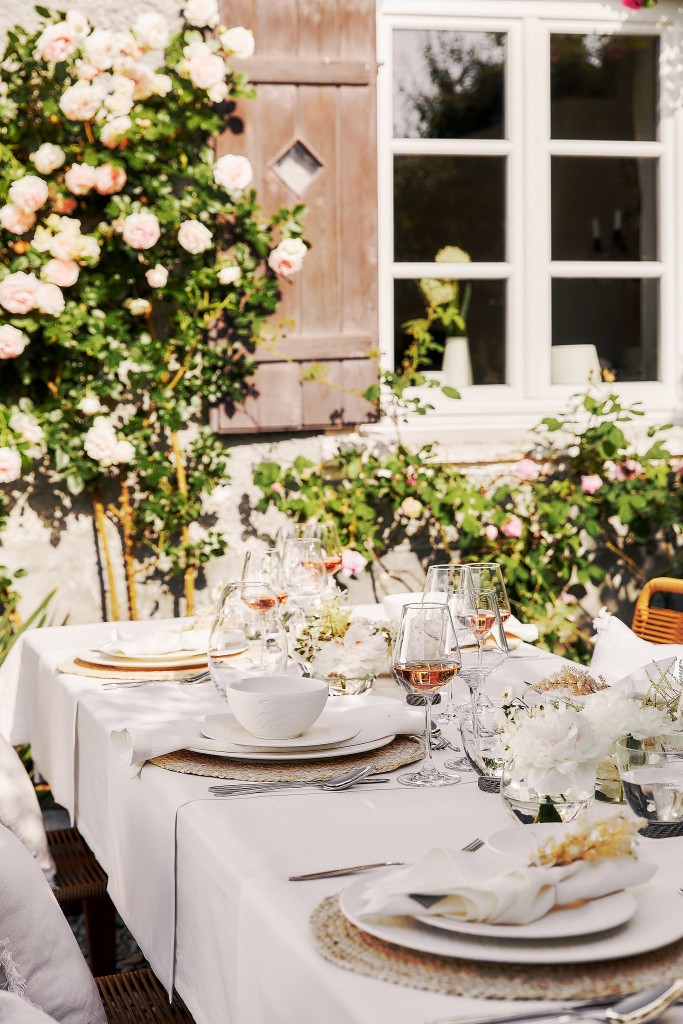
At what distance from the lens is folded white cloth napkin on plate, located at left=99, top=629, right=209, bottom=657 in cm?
219

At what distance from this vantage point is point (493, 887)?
89 centimetres

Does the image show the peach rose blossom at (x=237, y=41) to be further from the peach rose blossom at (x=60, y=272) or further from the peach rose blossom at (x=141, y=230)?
the peach rose blossom at (x=60, y=272)

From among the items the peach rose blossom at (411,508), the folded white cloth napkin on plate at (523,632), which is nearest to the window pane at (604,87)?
the peach rose blossom at (411,508)

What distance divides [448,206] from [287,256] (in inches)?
32.4

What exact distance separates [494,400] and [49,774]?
252cm

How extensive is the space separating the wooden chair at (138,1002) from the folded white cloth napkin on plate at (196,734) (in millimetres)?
344

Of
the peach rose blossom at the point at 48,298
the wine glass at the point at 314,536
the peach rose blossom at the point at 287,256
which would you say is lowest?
the wine glass at the point at 314,536

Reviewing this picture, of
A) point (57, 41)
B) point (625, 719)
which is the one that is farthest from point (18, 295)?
point (625, 719)

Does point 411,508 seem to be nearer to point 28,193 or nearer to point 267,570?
point 28,193

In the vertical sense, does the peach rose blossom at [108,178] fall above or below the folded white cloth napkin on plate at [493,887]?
above

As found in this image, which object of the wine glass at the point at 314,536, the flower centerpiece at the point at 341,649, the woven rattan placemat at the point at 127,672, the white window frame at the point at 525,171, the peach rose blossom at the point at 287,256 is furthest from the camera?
the white window frame at the point at 525,171

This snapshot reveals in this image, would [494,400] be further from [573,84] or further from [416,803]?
[416,803]

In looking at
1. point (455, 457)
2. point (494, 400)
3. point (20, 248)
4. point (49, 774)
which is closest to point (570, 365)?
point (494, 400)

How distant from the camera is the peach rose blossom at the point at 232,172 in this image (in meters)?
3.68
